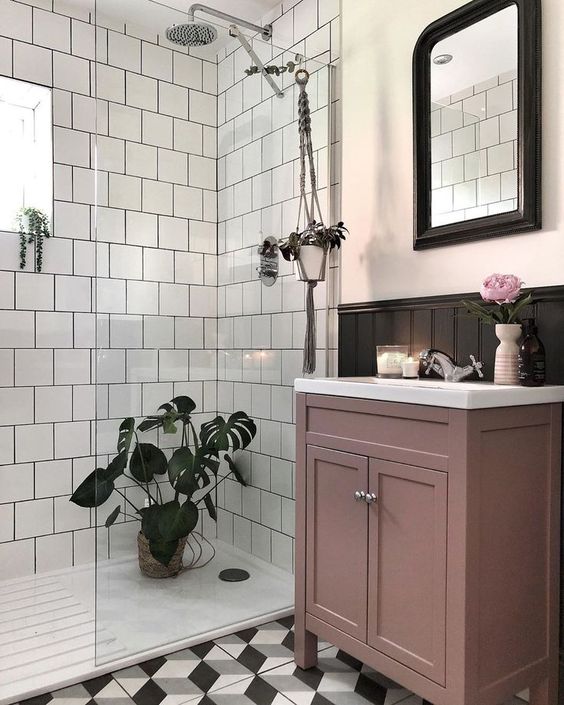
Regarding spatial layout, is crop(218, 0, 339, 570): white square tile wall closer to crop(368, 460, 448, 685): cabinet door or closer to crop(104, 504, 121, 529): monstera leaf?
crop(104, 504, 121, 529): monstera leaf

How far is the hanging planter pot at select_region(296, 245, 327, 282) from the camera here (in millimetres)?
2443

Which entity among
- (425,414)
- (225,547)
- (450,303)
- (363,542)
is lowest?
(225,547)

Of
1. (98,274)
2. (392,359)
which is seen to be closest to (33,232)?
(98,274)

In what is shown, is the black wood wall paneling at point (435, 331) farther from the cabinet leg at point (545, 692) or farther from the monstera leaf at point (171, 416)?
the monstera leaf at point (171, 416)

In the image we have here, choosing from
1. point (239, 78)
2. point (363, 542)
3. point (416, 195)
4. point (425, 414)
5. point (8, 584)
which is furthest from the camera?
point (8, 584)

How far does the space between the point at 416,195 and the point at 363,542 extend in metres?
1.23

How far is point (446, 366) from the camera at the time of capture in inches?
81.2

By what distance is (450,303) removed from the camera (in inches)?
83.3

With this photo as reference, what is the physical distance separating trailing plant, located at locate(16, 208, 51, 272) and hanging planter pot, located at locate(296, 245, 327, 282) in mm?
1279

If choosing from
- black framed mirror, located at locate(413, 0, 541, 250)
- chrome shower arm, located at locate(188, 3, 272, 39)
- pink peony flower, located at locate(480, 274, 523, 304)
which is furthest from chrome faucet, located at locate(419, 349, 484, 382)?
chrome shower arm, located at locate(188, 3, 272, 39)

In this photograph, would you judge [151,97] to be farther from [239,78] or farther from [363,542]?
[363,542]

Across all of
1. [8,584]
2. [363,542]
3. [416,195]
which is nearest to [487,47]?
[416,195]

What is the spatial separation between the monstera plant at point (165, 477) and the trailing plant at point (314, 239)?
2.35 ft

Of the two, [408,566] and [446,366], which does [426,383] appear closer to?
[446,366]
